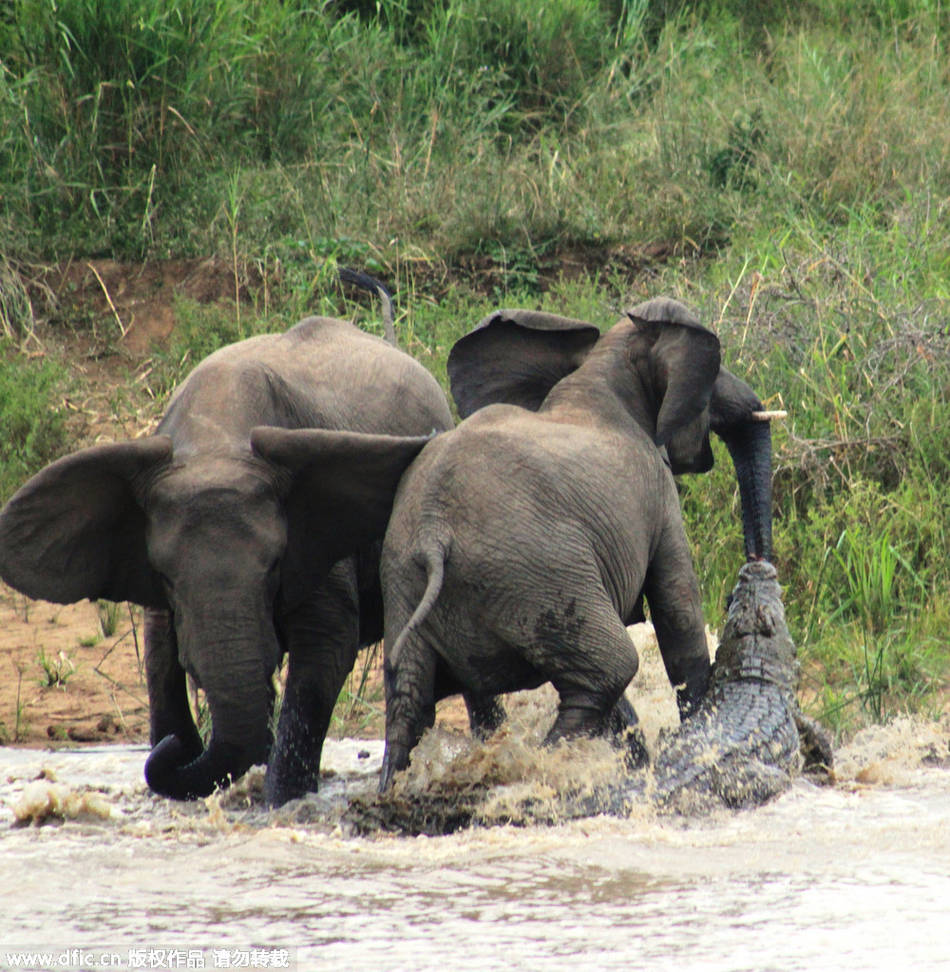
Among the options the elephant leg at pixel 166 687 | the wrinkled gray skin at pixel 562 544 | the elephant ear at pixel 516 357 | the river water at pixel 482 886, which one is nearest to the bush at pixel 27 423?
the elephant leg at pixel 166 687

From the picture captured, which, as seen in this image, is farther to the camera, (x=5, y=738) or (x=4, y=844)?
(x=5, y=738)

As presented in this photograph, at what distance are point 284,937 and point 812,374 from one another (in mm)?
4691

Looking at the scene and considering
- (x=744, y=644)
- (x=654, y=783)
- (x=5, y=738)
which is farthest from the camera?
(x=5, y=738)

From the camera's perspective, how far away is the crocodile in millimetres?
4406

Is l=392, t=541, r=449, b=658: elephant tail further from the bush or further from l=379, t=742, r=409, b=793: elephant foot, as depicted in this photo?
the bush

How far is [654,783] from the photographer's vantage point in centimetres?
448

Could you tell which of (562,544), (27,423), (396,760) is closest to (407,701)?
(396,760)

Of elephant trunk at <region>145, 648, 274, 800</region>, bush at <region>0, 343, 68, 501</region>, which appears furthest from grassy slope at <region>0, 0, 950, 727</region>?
elephant trunk at <region>145, 648, 274, 800</region>

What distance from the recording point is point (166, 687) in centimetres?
510

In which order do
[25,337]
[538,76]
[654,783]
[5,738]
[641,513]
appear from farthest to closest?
[538,76], [25,337], [5,738], [641,513], [654,783]

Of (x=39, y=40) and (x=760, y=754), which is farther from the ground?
(x=39, y=40)

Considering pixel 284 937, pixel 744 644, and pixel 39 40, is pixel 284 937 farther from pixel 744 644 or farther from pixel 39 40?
pixel 39 40

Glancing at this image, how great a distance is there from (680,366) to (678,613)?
74 cm

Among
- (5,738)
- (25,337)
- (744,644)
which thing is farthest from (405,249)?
(744,644)
